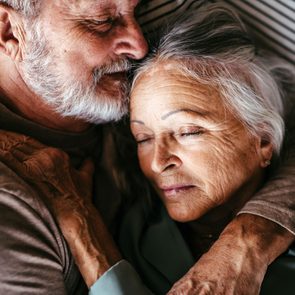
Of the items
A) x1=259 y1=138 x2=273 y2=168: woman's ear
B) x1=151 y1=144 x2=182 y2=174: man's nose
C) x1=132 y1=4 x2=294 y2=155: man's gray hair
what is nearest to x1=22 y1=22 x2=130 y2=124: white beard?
x1=132 y1=4 x2=294 y2=155: man's gray hair

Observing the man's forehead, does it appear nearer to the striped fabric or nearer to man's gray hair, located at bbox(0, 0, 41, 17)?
man's gray hair, located at bbox(0, 0, 41, 17)

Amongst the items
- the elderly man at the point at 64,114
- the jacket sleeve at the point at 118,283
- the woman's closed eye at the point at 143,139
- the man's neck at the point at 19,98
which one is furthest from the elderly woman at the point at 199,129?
the man's neck at the point at 19,98

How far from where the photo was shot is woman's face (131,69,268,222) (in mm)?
1604

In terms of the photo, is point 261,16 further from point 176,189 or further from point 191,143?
point 176,189

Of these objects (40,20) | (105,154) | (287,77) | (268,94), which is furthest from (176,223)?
(40,20)

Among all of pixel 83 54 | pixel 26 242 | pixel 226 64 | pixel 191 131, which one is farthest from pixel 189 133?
pixel 26 242

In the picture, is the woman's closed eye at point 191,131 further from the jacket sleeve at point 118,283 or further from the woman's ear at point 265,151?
the jacket sleeve at point 118,283

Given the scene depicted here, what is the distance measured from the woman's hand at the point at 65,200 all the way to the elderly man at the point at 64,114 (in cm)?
2

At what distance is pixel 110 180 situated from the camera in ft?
6.43

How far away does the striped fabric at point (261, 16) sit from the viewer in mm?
1932

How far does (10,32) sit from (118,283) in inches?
34.7

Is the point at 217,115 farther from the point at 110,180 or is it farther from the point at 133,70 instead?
the point at 110,180

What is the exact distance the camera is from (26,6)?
157 cm

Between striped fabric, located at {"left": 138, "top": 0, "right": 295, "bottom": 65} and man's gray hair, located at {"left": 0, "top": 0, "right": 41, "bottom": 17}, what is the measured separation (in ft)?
1.60
